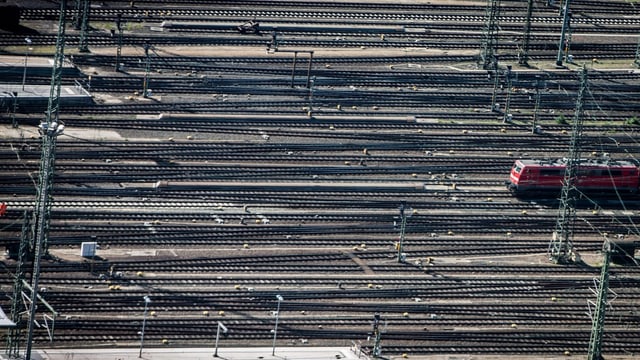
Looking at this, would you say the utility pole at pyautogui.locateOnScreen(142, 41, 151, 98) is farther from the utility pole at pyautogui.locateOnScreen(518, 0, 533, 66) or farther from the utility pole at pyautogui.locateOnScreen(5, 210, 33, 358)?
the utility pole at pyautogui.locateOnScreen(5, 210, 33, 358)

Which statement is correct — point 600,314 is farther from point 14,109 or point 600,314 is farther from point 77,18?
point 77,18

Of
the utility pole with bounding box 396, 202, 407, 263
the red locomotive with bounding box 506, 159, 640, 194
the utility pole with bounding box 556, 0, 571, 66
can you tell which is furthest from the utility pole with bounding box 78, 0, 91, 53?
the utility pole with bounding box 556, 0, 571, 66

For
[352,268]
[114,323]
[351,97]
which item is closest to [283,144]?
[351,97]

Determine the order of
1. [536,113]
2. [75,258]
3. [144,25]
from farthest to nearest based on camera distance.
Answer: [144,25]
[536,113]
[75,258]

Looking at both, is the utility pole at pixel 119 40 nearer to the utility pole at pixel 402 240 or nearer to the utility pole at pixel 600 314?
the utility pole at pixel 402 240

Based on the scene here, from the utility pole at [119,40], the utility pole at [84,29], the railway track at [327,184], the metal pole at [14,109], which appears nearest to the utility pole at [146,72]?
the railway track at [327,184]

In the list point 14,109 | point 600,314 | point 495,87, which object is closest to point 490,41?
point 495,87

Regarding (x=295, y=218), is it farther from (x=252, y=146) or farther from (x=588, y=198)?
(x=588, y=198)
